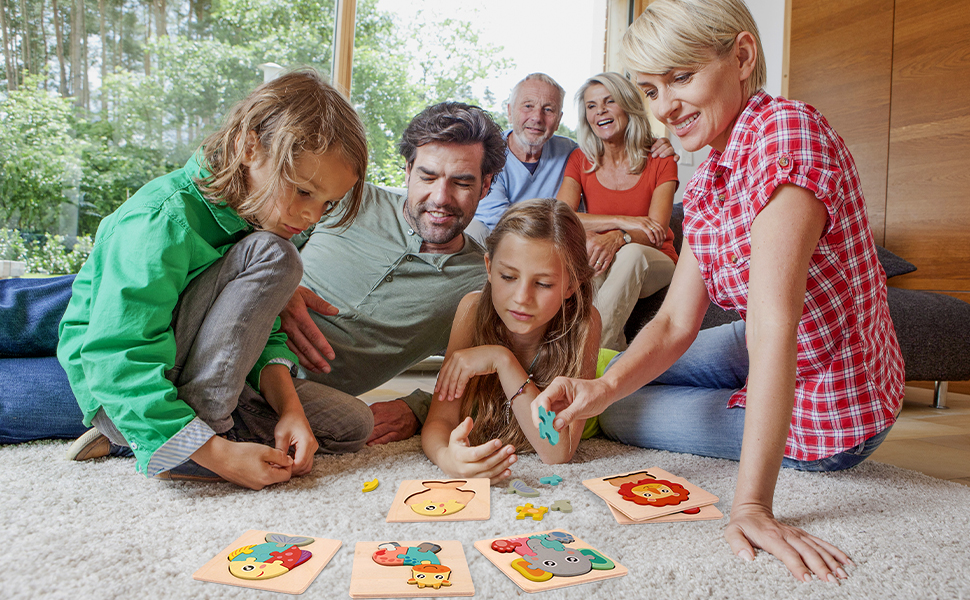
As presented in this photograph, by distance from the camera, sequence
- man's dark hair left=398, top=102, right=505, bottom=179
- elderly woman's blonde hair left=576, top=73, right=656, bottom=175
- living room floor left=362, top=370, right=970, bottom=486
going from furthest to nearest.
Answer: elderly woman's blonde hair left=576, top=73, right=656, bottom=175, man's dark hair left=398, top=102, right=505, bottom=179, living room floor left=362, top=370, right=970, bottom=486

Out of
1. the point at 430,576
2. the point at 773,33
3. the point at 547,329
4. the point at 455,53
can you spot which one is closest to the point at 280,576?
the point at 430,576

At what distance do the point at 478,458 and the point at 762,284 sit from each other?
0.52m

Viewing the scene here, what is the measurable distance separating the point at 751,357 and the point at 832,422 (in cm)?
37

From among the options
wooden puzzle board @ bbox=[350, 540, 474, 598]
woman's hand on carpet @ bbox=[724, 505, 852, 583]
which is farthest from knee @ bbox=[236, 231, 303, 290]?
woman's hand on carpet @ bbox=[724, 505, 852, 583]

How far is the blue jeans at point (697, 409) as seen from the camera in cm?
124

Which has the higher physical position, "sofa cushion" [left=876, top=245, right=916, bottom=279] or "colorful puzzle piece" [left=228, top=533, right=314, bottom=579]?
"sofa cushion" [left=876, top=245, right=916, bottom=279]

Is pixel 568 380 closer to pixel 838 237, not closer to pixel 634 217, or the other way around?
pixel 838 237

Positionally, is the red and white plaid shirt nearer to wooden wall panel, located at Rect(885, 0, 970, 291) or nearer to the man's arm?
the man's arm

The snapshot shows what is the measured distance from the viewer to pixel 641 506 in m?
0.93

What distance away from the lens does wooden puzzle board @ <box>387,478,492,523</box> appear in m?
0.90

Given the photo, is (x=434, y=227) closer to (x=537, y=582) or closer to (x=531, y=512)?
(x=531, y=512)

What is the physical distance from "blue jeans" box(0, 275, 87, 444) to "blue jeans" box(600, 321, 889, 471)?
1105mm

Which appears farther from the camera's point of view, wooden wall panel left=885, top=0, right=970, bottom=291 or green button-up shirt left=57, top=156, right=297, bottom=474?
wooden wall panel left=885, top=0, right=970, bottom=291

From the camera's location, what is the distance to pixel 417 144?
1.54m
